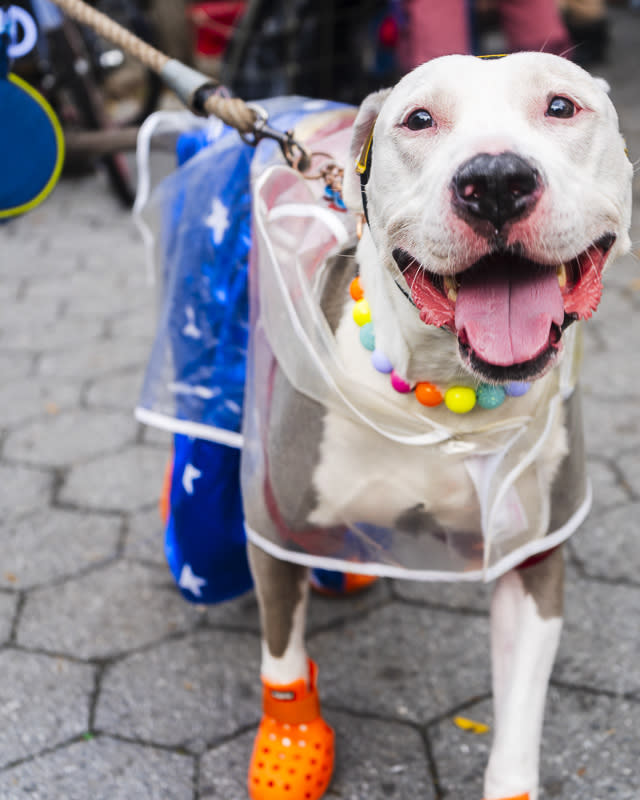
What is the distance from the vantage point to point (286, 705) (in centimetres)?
166

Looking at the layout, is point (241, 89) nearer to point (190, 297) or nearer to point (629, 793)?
point (190, 297)

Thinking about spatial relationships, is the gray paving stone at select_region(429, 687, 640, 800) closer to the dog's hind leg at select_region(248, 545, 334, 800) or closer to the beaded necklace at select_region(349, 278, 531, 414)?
the dog's hind leg at select_region(248, 545, 334, 800)

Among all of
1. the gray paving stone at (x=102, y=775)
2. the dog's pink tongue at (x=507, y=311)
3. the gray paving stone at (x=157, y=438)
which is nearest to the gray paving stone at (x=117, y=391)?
the gray paving stone at (x=157, y=438)

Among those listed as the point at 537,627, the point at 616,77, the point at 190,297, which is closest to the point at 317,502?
the point at 537,627

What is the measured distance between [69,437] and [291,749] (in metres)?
1.48

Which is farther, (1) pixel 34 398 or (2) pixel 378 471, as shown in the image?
(1) pixel 34 398

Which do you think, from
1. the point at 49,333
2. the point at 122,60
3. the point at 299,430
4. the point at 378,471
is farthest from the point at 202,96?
the point at 122,60

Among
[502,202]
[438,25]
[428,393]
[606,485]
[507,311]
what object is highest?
[502,202]

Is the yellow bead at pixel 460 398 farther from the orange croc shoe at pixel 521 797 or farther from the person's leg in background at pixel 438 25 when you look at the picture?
the person's leg in background at pixel 438 25

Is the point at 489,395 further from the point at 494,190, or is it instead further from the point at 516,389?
the point at 494,190

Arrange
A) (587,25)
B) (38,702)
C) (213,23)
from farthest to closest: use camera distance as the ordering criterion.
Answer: (587,25), (213,23), (38,702)

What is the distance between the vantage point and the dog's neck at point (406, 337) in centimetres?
131

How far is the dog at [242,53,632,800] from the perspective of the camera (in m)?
1.16

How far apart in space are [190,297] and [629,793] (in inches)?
47.0
